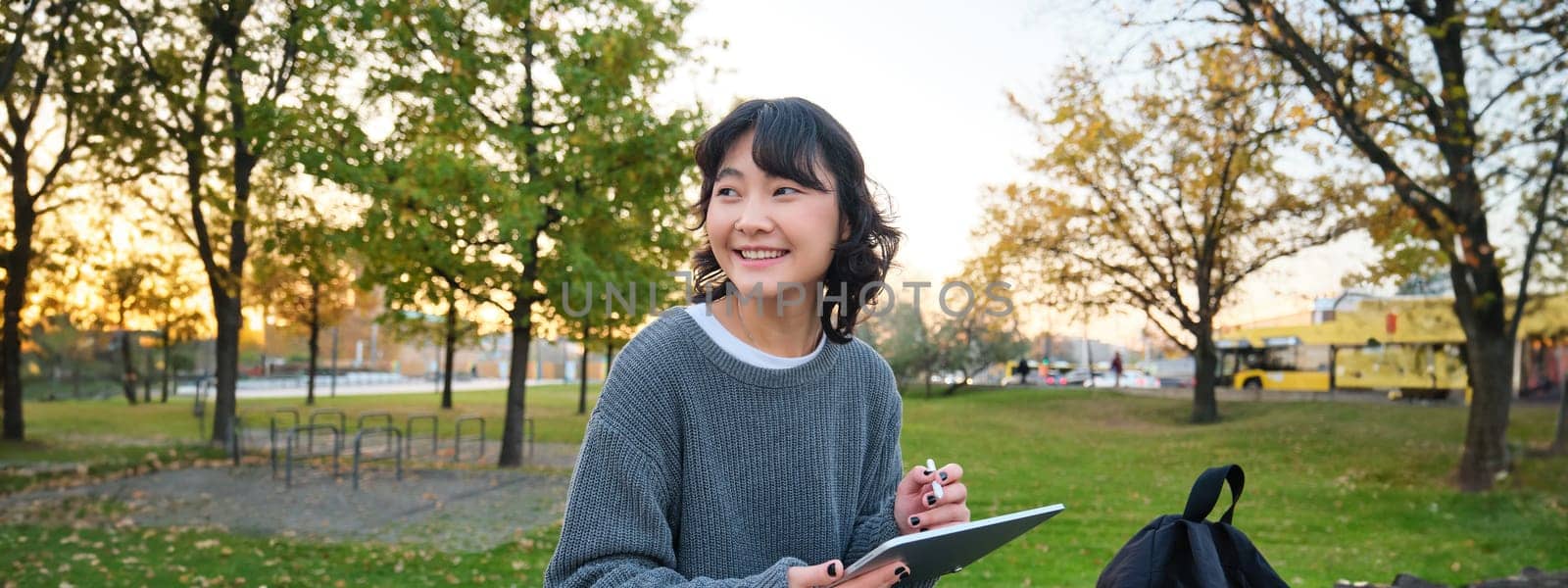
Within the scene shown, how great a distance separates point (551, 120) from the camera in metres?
9.84

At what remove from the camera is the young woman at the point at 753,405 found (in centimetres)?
110

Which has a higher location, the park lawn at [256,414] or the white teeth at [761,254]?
the white teeth at [761,254]

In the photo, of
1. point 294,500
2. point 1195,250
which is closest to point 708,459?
point 294,500

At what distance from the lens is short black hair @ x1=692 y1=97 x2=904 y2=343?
1.17 metres

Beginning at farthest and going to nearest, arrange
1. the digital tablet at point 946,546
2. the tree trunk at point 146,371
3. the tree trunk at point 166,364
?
the tree trunk at point 146,371 < the tree trunk at point 166,364 < the digital tablet at point 946,546

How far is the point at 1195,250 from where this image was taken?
1200cm

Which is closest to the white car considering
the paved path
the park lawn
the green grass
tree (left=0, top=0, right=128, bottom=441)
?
the green grass

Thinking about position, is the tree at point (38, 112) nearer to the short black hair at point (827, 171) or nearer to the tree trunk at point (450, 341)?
the tree trunk at point (450, 341)

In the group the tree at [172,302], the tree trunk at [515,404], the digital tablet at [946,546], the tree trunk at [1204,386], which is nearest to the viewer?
the digital tablet at [946,546]

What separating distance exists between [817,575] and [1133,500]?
8.70 metres

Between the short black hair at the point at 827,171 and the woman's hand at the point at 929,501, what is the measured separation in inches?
7.9

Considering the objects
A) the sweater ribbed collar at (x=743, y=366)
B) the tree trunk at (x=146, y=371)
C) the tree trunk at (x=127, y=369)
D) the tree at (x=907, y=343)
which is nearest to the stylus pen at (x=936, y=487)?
the sweater ribbed collar at (x=743, y=366)

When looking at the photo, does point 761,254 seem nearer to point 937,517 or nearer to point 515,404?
point 937,517

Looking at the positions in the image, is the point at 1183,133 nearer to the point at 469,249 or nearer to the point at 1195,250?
the point at 1195,250
